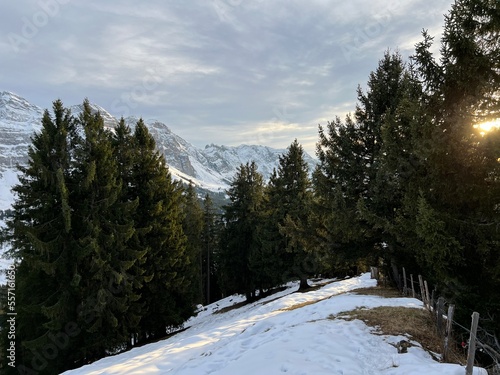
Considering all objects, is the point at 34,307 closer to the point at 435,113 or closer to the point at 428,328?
the point at 428,328

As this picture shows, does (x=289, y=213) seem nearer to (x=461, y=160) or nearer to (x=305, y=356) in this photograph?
(x=461, y=160)

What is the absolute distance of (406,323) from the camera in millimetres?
9148

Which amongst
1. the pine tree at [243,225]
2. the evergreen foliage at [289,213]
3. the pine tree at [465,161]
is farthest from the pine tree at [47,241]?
the pine tree at [243,225]

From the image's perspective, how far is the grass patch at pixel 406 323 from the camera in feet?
26.1

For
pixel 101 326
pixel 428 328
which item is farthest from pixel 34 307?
pixel 428 328

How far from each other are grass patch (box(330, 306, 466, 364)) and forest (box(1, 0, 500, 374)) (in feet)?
4.13

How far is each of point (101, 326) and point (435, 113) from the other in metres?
17.4

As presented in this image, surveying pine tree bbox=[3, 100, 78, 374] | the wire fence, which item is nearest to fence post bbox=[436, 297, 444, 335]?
the wire fence

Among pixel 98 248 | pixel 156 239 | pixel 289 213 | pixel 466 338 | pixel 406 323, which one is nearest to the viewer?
pixel 406 323

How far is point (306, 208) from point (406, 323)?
1064cm

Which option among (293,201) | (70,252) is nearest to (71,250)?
(70,252)

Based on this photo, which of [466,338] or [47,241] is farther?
[47,241]

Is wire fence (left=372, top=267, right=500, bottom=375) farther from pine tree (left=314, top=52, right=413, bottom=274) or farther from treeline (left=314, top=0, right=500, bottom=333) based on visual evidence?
pine tree (left=314, top=52, right=413, bottom=274)

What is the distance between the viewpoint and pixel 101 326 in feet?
54.2
